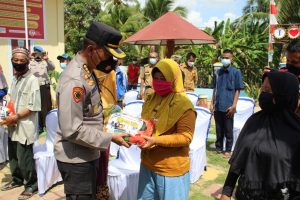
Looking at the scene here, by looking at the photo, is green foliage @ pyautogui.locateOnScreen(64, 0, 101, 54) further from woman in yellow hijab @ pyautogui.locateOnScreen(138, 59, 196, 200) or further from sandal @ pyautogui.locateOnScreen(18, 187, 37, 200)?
woman in yellow hijab @ pyautogui.locateOnScreen(138, 59, 196, 200)

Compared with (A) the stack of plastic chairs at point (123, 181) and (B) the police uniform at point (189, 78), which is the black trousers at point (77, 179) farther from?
(B) the police uniform at point (189, 78)

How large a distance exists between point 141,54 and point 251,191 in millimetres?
16052

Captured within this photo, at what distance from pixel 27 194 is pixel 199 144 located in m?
2.29

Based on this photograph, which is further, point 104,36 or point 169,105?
point 169,105

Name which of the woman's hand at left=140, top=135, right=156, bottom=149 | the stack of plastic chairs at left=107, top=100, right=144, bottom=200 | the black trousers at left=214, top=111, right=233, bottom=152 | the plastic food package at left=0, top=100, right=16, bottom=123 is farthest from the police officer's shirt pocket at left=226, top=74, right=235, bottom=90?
the woman's hand at left=140, top=135, right=156, bottom=149

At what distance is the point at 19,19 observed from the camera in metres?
8.09

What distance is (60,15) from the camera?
9133 mm

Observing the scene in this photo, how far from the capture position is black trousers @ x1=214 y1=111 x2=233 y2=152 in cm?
548

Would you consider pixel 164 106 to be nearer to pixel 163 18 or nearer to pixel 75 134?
pixel 75 134

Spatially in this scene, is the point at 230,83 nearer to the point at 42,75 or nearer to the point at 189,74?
the point at 189,74

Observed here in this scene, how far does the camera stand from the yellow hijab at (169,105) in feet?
7.59

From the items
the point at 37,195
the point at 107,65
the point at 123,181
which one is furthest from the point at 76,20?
the point at 107,65

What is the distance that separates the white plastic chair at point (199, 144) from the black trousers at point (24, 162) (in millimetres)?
2008

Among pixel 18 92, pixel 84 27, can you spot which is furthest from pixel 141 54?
pixel 18 92
